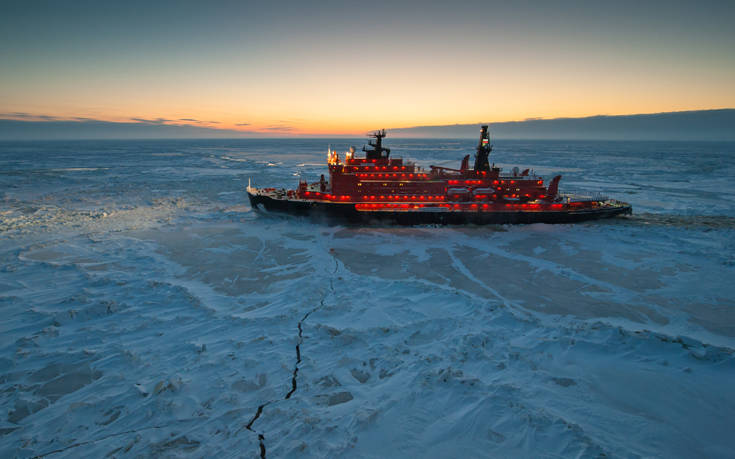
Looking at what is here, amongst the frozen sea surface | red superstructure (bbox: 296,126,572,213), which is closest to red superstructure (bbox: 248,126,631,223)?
red superstructure (bbox: 296,126,572,213)

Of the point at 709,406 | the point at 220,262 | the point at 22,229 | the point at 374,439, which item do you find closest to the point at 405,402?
the point at 374,439

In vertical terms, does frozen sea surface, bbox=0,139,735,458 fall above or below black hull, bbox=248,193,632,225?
below

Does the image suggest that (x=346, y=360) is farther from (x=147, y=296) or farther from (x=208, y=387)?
A: (x=147, y=296)

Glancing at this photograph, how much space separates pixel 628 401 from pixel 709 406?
5.15 feet

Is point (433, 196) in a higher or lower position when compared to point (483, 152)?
lower

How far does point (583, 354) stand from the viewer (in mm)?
8133

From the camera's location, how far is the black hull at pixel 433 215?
21781 mm

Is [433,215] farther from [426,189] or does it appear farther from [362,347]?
[362,347]

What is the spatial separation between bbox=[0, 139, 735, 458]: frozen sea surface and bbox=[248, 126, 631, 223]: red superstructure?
4.95m

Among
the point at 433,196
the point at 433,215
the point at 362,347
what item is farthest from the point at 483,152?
the point at 362,347

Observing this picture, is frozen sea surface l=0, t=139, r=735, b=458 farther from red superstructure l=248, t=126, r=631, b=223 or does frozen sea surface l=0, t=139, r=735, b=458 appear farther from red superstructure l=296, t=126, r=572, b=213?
red superstructure l=296, t=126, r=572, b=213

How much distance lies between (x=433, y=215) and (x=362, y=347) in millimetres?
14723

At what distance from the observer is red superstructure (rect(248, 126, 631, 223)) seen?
72.4ft

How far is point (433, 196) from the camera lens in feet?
75.8
